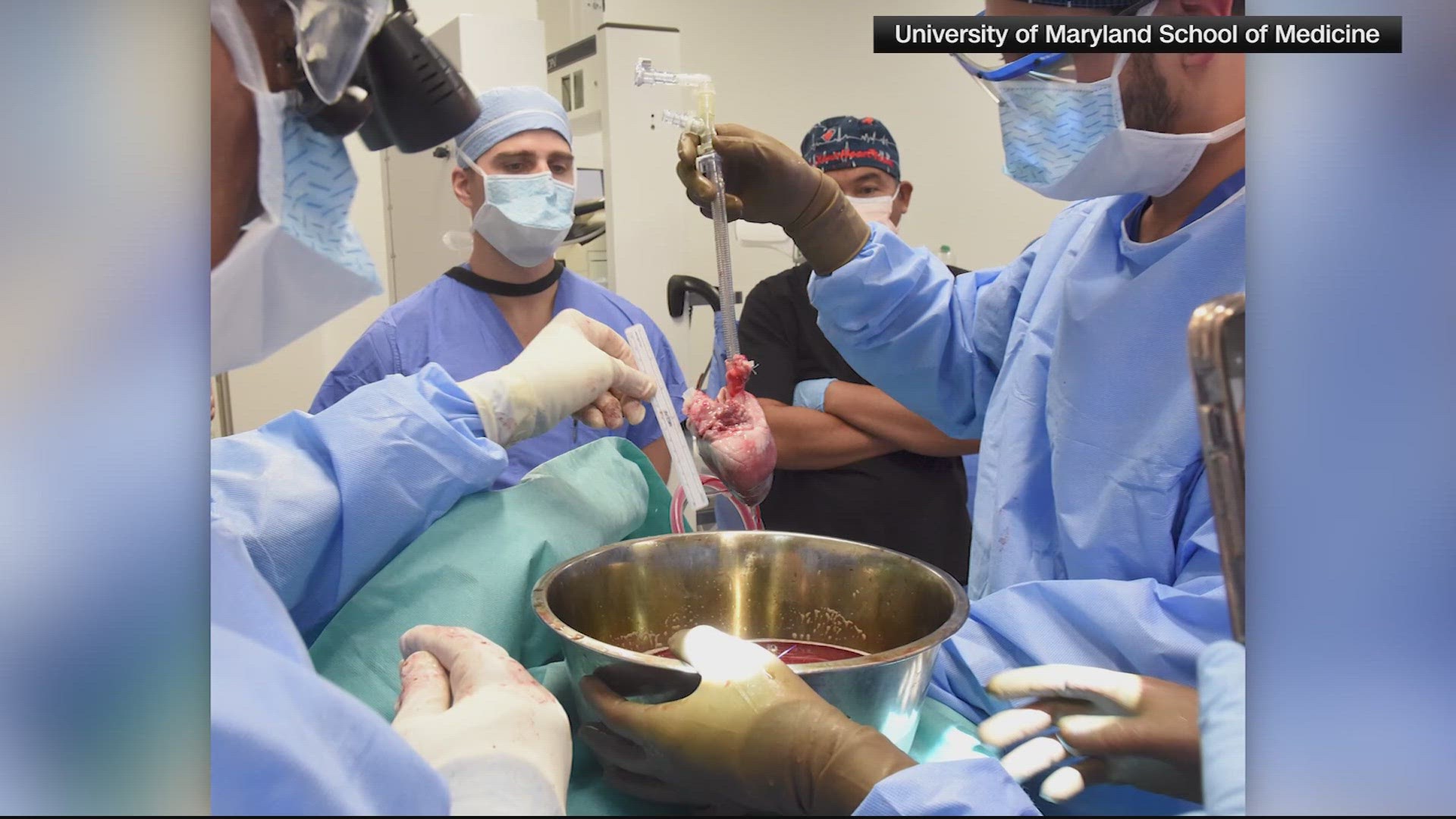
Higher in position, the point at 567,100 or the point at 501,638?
the point at 567,100

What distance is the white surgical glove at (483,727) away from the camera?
1.58 feet

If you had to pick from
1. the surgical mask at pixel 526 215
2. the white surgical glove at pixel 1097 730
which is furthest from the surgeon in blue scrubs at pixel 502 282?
the white surgical glove at pixel 1097 730

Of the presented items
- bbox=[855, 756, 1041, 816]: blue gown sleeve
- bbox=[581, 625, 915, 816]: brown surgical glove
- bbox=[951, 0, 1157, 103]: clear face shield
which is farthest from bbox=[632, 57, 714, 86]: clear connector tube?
bbox=[855, 756, 1041, 816]: blue gown sleeve

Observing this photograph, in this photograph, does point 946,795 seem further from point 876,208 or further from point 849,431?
point 876,208

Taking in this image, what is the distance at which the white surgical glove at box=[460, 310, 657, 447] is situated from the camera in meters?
0.83

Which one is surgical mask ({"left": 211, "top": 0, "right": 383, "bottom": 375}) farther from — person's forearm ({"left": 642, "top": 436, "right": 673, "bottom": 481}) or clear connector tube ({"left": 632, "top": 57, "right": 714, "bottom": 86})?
person's forearm ({"left": 642, "top": 436, "right": 673, "bottom": 481})

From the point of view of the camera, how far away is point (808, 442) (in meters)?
0.86

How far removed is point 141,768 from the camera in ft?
1.75

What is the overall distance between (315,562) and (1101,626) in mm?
630

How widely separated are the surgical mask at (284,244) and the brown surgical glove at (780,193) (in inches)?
12.7

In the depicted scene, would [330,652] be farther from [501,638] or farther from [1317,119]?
[1317,119]

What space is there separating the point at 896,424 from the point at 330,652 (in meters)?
0.56

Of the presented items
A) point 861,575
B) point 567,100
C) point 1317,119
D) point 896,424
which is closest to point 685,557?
point 861,575

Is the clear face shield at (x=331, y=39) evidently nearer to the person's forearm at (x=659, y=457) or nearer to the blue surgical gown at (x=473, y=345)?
the blue surgical gown at (x=473, y=345)
